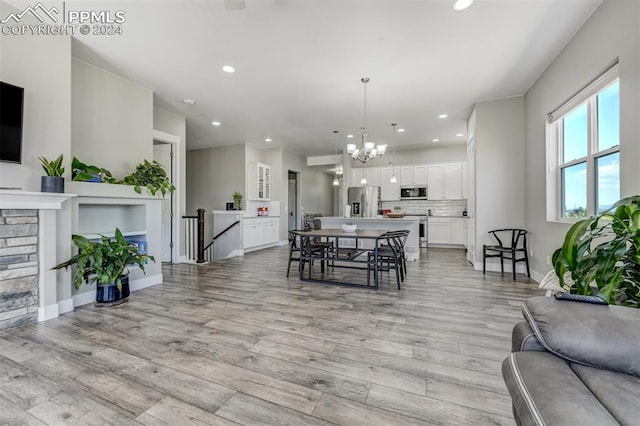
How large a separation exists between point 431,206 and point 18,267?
320 inches

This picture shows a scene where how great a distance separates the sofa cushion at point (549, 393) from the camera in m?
0.71

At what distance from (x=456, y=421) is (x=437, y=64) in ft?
11.7

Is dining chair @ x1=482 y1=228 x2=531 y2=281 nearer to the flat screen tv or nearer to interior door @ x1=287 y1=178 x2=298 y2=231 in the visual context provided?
the flat screen tv


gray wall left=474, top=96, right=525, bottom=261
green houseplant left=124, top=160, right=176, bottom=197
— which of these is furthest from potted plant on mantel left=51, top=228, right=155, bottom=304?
gray wall left=474, top=96, right=525, bottom=261

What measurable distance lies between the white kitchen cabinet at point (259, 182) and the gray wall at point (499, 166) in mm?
5143

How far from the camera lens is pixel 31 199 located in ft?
8.02

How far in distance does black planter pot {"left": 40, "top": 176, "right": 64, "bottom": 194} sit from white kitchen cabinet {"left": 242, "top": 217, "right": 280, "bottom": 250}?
3.99 m

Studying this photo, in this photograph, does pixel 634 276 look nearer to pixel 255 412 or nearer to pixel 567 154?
pixel 255 412

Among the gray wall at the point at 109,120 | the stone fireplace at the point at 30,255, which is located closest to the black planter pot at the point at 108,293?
the stone fireplace at the point at 30,255

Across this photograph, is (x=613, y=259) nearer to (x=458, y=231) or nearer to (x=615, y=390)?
(x=615, y=390)

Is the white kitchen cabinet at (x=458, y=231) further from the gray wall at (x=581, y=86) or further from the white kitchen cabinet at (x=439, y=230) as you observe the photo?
the gray wall at (x=581, y=86)

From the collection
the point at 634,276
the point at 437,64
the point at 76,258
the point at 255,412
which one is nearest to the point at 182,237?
the point at 76,258

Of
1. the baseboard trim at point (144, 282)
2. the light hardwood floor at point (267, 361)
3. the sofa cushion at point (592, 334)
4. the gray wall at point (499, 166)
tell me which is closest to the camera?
the sofa cushion at point (592, 334)

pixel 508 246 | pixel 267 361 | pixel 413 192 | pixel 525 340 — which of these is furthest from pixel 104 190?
pixel 413 192
